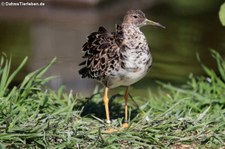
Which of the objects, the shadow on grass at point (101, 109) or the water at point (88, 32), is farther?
the water at point (88, 32)

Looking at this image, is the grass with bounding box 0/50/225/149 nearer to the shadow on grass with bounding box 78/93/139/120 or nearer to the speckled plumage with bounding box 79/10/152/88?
the shadow on grass with bounding box 78/93/139/120

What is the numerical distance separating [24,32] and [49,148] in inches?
292

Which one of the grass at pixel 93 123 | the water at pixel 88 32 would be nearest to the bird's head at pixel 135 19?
the grass at pixel 93 123

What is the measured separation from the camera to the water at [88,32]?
10.5 meters

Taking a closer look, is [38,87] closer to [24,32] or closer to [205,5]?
[24,32]

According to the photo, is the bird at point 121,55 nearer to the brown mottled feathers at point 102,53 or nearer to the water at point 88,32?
the brown mottled feathers at point 102,53

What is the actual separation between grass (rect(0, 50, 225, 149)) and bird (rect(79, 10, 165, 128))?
34 centimetres

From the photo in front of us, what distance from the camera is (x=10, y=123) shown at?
220 inches

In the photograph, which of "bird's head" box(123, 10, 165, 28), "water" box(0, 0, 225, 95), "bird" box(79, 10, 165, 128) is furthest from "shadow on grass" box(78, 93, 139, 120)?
"water" box(0, 0, 225, 95)

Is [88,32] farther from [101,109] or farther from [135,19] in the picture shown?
[135,19]

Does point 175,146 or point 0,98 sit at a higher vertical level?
point 0,98

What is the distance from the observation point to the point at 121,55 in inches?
243

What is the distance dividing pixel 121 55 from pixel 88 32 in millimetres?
6780

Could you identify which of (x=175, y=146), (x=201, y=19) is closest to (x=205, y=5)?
(x=201, y=19)
